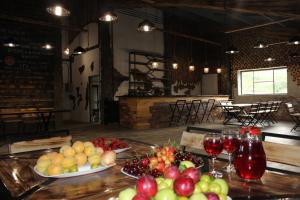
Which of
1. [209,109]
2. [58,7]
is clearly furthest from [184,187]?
[209,109]

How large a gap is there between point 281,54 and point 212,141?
1145 cm

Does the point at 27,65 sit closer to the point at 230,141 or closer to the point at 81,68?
the point at 81,68

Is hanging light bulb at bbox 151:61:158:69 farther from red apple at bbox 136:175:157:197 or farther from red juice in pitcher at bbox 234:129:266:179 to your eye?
red apple at bbox 136:175:157:197

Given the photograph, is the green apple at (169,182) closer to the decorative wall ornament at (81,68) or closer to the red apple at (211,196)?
the red apple at (211,196)

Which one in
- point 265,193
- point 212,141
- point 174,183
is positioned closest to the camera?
point 174,183

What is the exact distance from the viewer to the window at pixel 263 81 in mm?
11523

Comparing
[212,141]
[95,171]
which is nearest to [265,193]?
[212,141]

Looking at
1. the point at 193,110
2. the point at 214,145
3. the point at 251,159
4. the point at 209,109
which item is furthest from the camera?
the point at 209,109

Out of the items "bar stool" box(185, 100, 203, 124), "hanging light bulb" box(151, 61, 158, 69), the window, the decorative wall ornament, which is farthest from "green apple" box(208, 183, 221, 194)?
the window

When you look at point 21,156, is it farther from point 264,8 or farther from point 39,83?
point 39,83

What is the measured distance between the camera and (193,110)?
32.9ft

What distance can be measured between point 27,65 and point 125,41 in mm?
3916

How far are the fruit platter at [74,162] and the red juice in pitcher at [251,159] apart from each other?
63cm

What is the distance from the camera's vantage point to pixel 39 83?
344 inches
